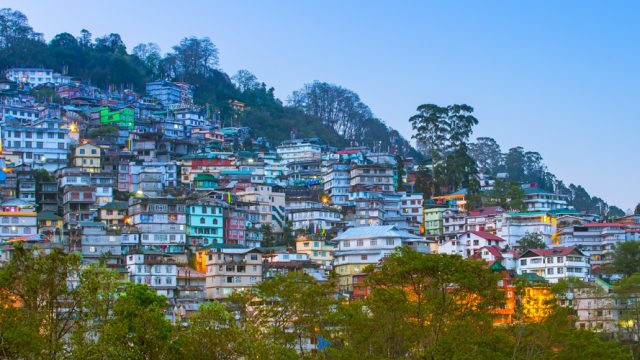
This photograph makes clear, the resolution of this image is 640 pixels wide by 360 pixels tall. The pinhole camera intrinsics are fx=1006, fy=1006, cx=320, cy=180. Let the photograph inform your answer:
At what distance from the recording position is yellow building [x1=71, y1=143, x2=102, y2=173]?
87500 millimetres

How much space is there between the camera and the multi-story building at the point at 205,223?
74438 mm

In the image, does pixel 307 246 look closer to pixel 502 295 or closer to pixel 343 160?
pixel 343 160

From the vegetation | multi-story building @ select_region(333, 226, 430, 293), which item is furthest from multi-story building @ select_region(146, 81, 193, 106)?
the vegetation

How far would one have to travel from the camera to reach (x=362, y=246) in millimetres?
72125

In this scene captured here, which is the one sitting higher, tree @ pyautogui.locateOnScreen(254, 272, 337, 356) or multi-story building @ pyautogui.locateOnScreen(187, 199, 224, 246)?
multi-story building @ pyautogui.locateOnScreen(187, 199, 224, 246)

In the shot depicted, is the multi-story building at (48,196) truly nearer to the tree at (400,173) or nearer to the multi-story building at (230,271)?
the multi-story building at (230,271)

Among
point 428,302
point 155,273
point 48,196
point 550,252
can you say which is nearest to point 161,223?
point 155,273

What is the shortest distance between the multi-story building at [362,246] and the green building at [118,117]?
40634 mm

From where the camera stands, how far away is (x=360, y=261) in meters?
71.2

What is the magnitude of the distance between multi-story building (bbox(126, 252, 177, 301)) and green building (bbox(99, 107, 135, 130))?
42.9m

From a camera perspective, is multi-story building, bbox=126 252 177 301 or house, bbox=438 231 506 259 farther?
house, bbox=438 231 506 259

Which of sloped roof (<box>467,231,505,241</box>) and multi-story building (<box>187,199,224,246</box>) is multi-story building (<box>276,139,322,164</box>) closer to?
multi-story building (<box>187,199,224,246</box>)

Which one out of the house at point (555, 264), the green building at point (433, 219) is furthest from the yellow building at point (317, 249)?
the green building at point (433, 219)

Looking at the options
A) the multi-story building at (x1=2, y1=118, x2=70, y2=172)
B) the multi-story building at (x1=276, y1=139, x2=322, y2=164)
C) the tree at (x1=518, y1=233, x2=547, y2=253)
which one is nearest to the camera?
the tree at (x1=518, y1=233, x2=547, y2=253)
